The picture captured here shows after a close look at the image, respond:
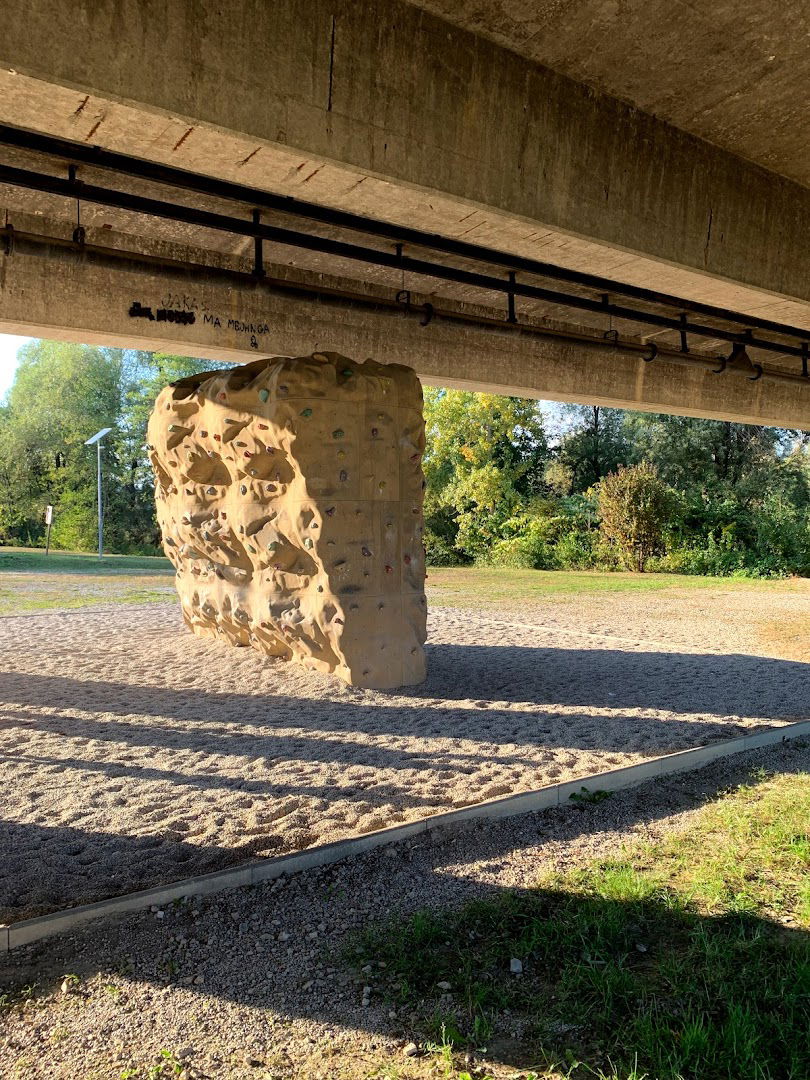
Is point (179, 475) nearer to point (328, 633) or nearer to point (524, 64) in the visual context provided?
point (328, 633)

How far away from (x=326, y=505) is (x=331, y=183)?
414 centimetres

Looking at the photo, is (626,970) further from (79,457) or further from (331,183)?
(79,457)

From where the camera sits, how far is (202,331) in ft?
22.6

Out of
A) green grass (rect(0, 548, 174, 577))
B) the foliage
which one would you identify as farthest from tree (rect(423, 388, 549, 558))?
the foliage

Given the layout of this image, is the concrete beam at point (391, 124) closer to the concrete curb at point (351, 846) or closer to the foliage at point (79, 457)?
the concrete curb at point (351, 846)

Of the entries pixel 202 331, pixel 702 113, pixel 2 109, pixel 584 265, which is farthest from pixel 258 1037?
pixel 202 331

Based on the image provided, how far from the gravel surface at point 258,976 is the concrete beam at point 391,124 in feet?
10.8

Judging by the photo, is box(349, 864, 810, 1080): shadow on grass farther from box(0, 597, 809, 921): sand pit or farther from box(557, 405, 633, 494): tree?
box(557, 405, 633, 494): tree

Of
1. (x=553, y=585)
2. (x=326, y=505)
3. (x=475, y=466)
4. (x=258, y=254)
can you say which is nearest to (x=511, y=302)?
(x=258, y=254)

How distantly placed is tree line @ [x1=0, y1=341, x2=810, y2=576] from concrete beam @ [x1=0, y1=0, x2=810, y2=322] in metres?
20.3

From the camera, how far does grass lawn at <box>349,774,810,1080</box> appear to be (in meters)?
2.58

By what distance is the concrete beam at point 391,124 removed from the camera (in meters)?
3.15

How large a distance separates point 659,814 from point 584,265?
3.34 metres

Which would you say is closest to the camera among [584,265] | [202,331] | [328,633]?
[584,265]
